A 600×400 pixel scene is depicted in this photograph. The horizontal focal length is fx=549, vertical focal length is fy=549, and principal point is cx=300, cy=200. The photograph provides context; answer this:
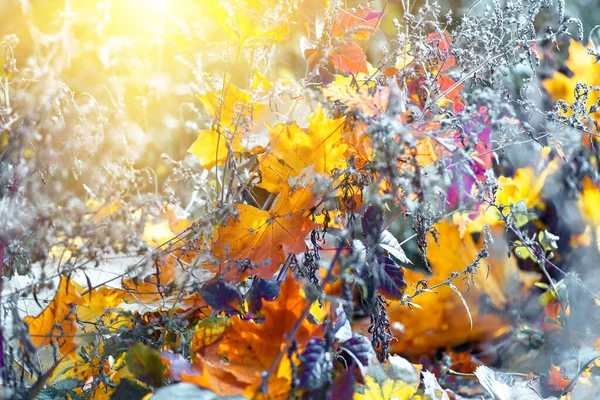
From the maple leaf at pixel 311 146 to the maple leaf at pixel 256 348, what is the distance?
0.13 metres

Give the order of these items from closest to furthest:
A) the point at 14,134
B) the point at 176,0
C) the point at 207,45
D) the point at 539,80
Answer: the point at 14,134
the point at 207,45
the point at 176,0
the point at 539,80

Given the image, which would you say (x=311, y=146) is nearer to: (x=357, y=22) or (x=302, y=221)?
(x=302, y=221)

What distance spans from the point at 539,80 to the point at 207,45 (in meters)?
0.66

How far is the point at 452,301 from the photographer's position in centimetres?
84

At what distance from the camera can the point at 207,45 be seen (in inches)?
22.7

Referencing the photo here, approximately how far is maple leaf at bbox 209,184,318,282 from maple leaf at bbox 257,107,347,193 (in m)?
0.02

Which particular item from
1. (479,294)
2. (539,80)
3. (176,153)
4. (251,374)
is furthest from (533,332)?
(176,153)

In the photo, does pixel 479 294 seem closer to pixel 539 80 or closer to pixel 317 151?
pixel 539 80

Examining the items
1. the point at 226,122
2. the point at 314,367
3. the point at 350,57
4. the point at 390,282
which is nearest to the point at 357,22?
the point at 350,57

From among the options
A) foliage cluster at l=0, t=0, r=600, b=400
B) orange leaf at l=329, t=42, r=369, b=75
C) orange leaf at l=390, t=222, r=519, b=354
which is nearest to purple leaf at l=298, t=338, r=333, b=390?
foliage cluster at l=0, t=0, r=600, b=400

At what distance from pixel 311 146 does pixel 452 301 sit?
19.1 inches

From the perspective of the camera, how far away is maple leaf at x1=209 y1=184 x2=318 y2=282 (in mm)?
446

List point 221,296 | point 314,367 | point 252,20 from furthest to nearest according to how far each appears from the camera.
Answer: point 252,20, point 221,296, point 314,367

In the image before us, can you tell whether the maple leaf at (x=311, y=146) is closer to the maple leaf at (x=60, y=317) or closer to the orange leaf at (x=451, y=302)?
the maple leaf at (x=60, y=317)
